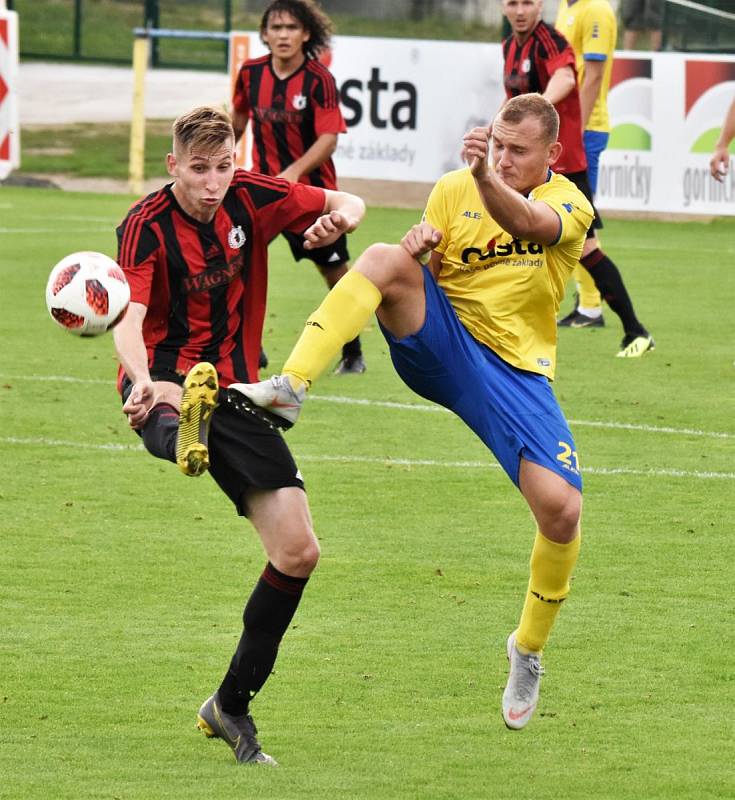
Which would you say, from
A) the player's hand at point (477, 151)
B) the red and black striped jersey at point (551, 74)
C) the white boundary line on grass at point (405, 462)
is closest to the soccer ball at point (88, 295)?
the player's hand at point (477, 151)

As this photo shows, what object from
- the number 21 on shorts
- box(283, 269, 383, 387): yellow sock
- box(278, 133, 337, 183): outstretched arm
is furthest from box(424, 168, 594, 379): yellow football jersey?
box(278, 133, 337, 183): outstretched arm

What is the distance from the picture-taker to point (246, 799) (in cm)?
471

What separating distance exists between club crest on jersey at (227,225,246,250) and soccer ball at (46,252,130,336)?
403 mm

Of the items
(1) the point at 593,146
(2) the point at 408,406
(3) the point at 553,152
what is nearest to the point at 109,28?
(1) the point at 593,146

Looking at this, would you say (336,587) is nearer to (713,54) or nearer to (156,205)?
(156,205)

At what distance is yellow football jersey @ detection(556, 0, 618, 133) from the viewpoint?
1234 cm

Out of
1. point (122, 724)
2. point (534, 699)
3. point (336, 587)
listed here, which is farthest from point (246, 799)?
point (336, 587)

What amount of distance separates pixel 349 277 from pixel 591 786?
175cm

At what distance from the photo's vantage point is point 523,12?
1130cm

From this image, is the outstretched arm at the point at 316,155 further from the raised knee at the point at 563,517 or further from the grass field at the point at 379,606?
the raised knee at the point at 563,517

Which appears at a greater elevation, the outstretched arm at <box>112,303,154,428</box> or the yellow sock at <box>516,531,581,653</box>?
the outstretched arm at <box>112,303,154,428</box>

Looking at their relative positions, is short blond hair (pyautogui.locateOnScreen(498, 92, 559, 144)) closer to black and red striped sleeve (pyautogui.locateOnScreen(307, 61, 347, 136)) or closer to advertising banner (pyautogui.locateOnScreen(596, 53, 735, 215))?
black and red striped sleeve (pyautogui.locateOnScreen(307, 61, 347, 136))

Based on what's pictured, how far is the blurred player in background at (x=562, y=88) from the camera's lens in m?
11.3

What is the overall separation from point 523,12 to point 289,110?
1755 millimetres
